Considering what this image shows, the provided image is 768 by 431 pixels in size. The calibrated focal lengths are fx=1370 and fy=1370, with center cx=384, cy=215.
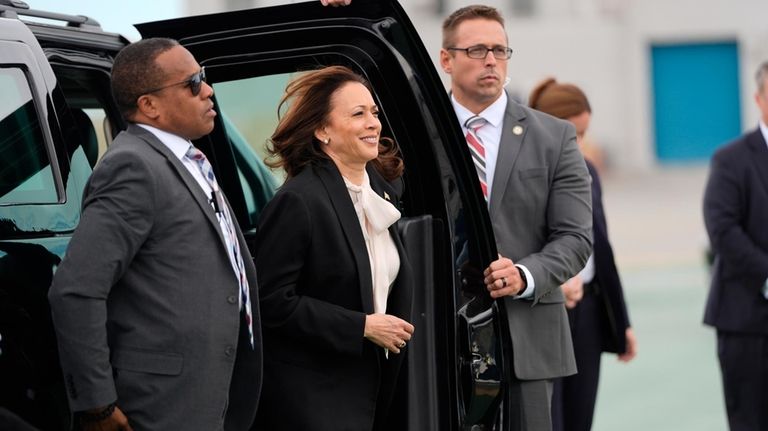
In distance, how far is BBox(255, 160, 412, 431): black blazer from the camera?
3.71 m

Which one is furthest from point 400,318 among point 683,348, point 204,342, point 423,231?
point 683,348

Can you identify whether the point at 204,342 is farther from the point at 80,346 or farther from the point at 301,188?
the point at 301,188

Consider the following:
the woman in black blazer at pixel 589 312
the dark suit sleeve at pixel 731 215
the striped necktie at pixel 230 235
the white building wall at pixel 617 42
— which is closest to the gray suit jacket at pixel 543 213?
the woman in black blazer at pixel 589 312

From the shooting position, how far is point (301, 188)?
12.5 ft

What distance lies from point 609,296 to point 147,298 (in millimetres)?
2809

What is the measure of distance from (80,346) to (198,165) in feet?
2.01

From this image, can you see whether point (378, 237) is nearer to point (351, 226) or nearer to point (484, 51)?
point (351, 226)

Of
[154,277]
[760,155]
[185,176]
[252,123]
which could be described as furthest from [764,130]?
[154,277]

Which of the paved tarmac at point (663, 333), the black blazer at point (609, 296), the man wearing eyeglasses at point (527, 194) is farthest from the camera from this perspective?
the paved tarmac at point (663, 333)

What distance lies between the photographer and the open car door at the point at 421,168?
390cm

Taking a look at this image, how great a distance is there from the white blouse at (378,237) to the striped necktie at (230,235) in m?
0.45

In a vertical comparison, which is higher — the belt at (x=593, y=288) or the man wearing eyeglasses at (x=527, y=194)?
the man wearing eyeglasses at (x=527, y=194)

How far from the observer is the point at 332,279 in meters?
3.77

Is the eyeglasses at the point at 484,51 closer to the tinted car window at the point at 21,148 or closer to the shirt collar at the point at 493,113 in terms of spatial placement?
the shirt collar at the point at 493,113
